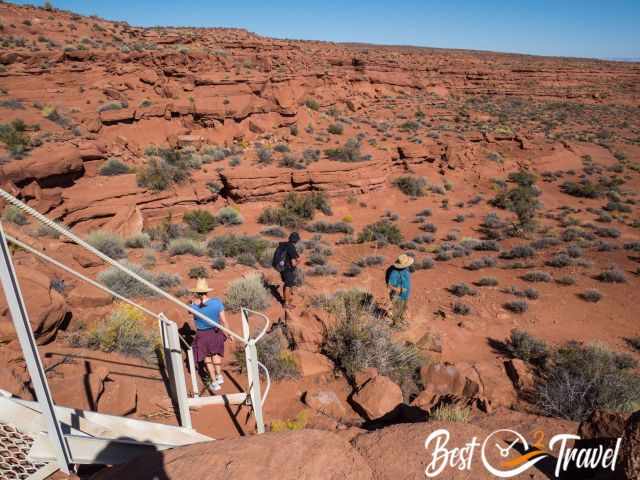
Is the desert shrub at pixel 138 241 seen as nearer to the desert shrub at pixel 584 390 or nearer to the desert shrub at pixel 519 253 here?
the desert shrub at pixel 584 390

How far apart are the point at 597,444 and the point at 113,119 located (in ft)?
67.6

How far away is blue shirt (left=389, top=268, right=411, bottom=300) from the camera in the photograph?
700 cm

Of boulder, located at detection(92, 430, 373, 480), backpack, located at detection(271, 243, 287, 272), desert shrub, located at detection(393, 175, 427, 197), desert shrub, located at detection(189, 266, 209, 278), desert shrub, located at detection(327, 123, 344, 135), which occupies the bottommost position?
desert shrub, located at detection(189, 266, 209, 278)

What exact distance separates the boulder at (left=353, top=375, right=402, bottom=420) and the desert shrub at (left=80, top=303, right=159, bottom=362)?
2885mm

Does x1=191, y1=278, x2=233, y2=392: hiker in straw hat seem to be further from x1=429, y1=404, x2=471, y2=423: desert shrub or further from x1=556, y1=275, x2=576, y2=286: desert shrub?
x1=556, y1=275, x2=576, y2=286: desert shrub

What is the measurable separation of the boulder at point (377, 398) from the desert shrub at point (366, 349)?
1.75 ft

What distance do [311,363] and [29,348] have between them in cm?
379

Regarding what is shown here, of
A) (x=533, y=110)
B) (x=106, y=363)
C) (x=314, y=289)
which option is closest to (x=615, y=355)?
(x=314, y=289)

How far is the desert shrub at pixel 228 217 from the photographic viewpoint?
14.3 m

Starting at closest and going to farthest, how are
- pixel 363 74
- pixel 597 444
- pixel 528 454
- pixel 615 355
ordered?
pixel 597 444 < pixel 528 454 < pixel 615 355 < pixel 363 74

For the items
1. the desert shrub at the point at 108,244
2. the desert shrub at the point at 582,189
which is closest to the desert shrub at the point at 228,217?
the desert shrub at the point at 108,244

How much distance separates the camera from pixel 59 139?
47.1ft

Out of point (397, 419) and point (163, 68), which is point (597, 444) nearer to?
point (397, 419)

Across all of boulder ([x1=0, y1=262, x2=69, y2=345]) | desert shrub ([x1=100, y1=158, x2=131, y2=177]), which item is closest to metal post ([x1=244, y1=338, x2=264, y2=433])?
boulder ([x1=0, y1=262, x2=69, y2=345])
